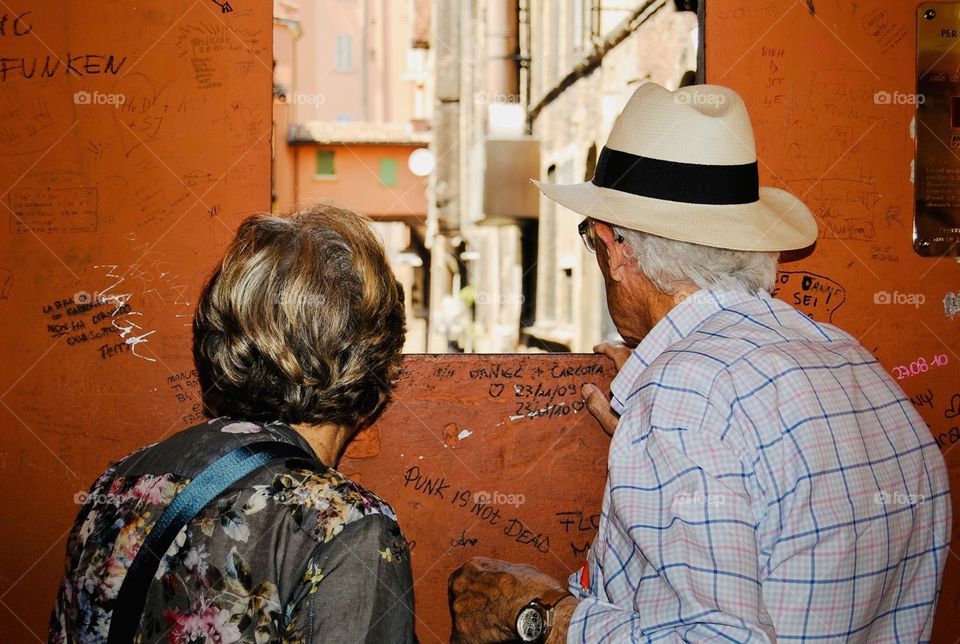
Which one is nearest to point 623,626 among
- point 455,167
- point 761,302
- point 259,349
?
point 761,302

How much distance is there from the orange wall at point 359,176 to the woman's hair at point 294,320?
22.6 metres

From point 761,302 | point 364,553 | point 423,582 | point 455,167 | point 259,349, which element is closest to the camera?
point 364,553

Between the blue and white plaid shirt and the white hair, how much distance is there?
0.36ft

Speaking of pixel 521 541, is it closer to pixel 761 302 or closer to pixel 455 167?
pixel 761 302

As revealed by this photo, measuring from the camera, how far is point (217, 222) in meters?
2.56

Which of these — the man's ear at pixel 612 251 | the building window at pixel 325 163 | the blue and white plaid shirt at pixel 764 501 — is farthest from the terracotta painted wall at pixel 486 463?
the building window at pixel 325 163

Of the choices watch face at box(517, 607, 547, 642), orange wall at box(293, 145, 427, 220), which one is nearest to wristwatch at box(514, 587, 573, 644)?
watch face at box(517, 607, 547, 642)

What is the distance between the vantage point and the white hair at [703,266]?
1815mm

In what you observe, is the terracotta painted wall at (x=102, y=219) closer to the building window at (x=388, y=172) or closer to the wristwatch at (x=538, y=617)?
the wristwatch at (x=538, y=617)

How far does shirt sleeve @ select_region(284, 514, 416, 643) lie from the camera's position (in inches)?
56.9

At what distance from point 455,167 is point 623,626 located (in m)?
18.0

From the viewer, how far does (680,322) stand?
1.77 meters

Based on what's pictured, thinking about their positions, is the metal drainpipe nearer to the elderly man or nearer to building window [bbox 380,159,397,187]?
building window [bbox 380,159,397,187]

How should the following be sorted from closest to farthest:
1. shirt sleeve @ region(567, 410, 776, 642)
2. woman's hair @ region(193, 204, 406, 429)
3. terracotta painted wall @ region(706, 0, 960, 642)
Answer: shirt sleeve @ region(567, 410, 776, 642)
woman's hair @ region(193, 204, 406, 429)
terracotta painted wall @ region(706, 0, 960, 642)
